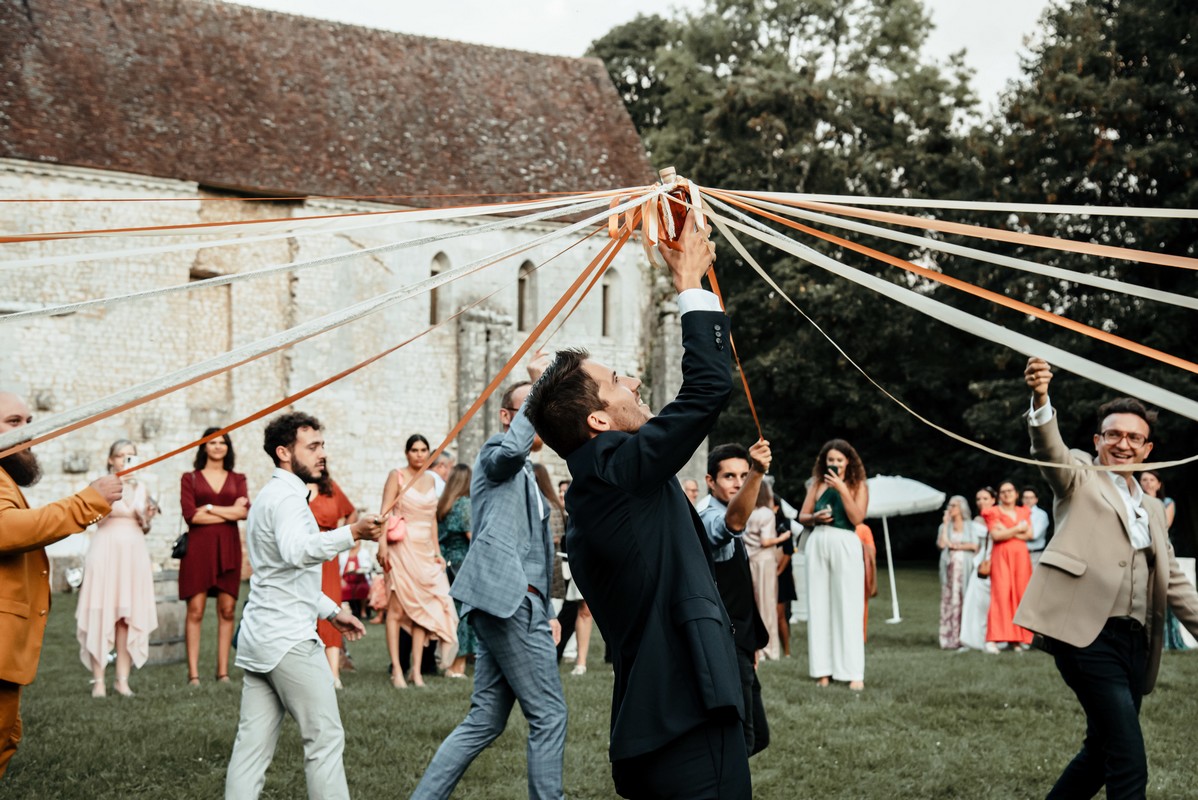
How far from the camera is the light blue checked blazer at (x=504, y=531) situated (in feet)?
17.3

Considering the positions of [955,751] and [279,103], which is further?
[279,103]

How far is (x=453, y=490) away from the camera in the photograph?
1030 cm

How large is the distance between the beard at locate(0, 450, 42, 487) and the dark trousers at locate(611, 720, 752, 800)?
3.02 meters

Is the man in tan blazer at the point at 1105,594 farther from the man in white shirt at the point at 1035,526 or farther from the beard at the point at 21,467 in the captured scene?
the man in white shirt at the point at 1035,526

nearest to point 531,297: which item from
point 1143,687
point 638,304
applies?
point 638,304

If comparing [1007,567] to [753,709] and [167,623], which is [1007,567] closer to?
[167,623]

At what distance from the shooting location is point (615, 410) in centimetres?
358

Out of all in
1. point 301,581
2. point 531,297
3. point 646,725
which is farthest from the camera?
point 531,297

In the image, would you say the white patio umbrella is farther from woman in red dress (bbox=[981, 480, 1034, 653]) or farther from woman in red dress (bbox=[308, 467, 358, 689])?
woman in red dress (bbox=[308, 467, 358, 689])

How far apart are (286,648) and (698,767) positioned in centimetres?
230

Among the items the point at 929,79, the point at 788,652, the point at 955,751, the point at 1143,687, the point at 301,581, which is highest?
the point at 929,79

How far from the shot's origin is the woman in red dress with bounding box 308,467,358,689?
9680mm

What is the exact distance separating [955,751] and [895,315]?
24.0 meters

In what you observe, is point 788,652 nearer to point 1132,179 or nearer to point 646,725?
point 646,725
